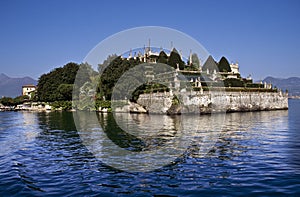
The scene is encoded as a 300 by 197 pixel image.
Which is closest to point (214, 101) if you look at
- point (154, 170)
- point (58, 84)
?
point (154, 170)

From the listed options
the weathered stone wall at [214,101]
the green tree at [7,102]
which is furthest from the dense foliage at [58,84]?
the weathered stone wall at [214,101]

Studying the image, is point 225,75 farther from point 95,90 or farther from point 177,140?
point 177,140

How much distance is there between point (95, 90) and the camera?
79188 mm

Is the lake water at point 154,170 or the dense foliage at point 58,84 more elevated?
the dense foliage at point 58,84

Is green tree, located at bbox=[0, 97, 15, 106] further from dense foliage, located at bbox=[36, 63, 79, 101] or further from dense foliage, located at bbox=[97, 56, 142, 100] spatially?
dense foliage, located at bbox=[97, 56, 142, 100]

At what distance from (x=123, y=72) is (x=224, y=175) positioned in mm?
55052

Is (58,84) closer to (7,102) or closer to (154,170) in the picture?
(7,102)

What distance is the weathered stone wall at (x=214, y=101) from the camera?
55.2 meters

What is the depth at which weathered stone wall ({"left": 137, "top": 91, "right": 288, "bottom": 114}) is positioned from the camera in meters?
55.2

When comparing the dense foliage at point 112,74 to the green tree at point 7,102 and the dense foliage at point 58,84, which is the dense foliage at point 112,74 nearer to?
the dense foliage at point 58,84

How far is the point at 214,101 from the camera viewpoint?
57125 millimetres

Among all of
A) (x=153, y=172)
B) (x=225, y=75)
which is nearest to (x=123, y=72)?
(x=225, y=75)

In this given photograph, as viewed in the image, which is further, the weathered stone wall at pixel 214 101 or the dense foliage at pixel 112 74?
the dense foliage at pixel 112 74

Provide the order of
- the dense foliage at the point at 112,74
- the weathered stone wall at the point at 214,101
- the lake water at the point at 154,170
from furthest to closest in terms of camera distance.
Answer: the dense foliage at the point at 112,74 → the weathered stone wall at the point at 214,101 → the lake water at the point at 154,170
